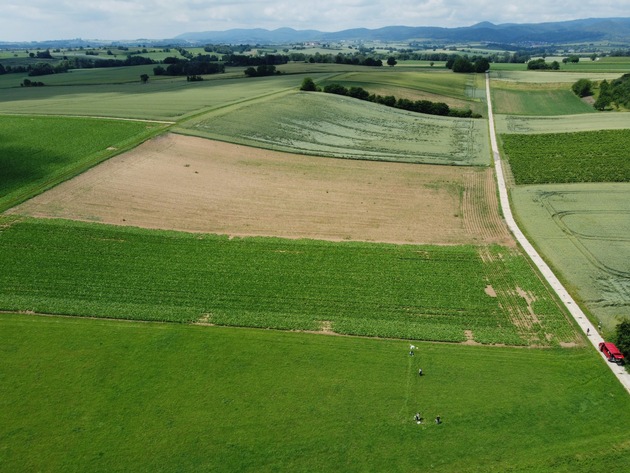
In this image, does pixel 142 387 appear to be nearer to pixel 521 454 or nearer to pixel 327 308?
pixel 327 308

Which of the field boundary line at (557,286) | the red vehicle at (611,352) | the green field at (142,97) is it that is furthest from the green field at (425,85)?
the red vehicle at (611,352)

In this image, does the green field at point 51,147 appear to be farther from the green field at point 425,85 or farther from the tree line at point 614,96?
the tree line at point 614,96

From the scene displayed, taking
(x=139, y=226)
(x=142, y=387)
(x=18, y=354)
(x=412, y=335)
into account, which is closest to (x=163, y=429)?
(x=142, y=387)

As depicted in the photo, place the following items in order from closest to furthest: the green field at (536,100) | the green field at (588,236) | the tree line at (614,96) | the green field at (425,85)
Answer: the green field at (588,236)
the tree line at (614,96)
the green field at (536,100)
the green field at (425,85)

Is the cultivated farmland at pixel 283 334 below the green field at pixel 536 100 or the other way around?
below

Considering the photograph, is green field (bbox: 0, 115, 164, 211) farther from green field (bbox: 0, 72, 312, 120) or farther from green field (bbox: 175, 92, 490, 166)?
green field (bbox: 175, 92, 490, 166)

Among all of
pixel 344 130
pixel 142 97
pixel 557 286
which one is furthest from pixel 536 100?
pixel 142 97
